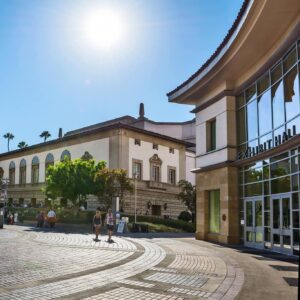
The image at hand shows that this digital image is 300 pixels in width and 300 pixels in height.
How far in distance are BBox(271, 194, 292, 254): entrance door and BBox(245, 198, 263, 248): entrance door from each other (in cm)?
135

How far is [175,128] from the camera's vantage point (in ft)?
215

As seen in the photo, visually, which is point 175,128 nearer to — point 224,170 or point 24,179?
point 24,179

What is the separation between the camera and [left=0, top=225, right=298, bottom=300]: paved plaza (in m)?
8.54

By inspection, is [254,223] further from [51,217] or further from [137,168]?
[137,168]

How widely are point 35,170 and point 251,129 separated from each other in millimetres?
47377

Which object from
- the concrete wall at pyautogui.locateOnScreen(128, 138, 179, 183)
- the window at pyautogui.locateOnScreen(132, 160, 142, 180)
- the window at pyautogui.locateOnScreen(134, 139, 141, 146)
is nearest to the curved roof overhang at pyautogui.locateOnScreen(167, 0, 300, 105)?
the concrete wall at pyautogui.locateOnScreen(128, 138, 179, 183)

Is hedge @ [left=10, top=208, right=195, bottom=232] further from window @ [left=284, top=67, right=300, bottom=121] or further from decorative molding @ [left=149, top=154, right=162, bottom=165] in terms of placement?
window @ [left=284, top=67, right=300, bottom=121]

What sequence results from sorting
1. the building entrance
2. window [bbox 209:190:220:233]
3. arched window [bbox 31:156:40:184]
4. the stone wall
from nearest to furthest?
the building entrance < the stone wall < window [bbox 209:190:220:233] < arched window [bbox 31:156:40:184]

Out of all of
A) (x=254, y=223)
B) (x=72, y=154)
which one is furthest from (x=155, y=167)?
(x=254, y=223)

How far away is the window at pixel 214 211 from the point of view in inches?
908

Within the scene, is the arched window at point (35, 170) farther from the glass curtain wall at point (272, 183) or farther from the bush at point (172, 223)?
the glass curtain wall at point (272, 183)

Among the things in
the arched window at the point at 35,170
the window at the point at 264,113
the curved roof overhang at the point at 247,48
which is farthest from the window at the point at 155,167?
the window at the point at 264,113

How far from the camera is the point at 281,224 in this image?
55.0 ft

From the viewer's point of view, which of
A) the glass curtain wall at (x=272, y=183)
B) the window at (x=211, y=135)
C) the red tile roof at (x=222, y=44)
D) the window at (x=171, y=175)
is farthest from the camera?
the window at (x=171, y=175)
